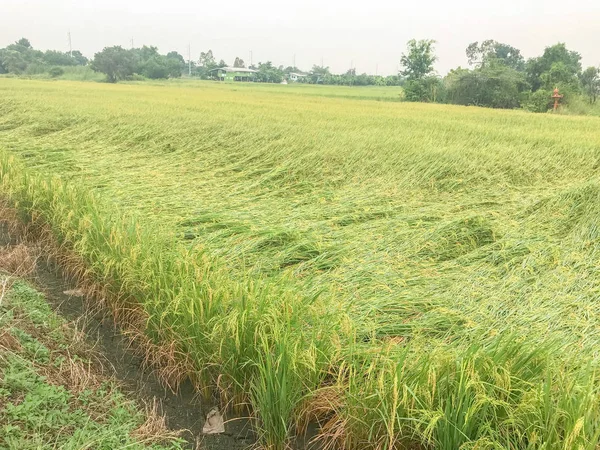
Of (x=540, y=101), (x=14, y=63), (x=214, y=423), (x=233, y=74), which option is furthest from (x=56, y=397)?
(x=233, y=74)

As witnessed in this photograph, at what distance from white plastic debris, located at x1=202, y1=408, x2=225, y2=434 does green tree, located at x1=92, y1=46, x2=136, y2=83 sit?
45.7 meters

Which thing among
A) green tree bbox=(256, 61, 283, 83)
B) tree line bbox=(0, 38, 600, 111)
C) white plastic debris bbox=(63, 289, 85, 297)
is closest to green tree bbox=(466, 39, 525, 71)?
tree line bbox=(0, 38, 600, 111)

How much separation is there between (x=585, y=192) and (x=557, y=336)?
2675mm

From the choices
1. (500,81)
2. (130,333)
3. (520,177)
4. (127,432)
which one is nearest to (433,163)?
(520,177)

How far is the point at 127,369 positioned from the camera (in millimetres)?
2576

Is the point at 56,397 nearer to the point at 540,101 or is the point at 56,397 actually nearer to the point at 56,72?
the point at 540,101

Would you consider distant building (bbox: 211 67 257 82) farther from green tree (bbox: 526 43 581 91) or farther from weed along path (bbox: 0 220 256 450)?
weed along path (bbox: 0 220 256 450)

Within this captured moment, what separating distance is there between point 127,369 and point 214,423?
708 mm

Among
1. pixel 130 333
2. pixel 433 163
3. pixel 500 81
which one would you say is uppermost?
pixel 500 81

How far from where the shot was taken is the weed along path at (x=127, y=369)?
2107 mm

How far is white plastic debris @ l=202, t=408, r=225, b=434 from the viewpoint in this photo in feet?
6.99

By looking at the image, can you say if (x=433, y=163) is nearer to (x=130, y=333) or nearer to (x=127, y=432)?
(x=130, y=333)

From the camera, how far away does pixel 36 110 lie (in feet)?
35.8

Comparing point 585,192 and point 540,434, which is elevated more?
point 585,192
